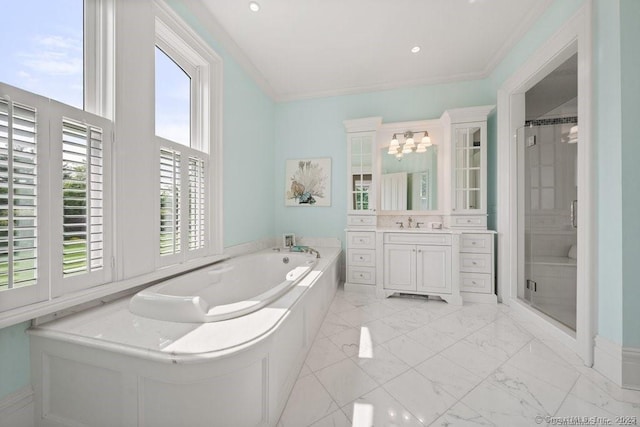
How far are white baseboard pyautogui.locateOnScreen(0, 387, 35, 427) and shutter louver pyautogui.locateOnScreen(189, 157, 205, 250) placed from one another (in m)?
1.07

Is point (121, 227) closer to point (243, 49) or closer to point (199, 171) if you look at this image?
point (199, 171)

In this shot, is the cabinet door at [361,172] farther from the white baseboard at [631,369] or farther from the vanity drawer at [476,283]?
the white baseboard at [631,369]

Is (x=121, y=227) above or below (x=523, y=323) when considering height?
above

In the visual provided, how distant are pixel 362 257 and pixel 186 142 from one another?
7.35 feet

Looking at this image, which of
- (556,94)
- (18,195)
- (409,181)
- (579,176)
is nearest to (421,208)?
(409,181)

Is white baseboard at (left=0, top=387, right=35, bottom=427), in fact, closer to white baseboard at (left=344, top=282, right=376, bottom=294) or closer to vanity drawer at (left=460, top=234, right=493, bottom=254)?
→ white baseboard at (left=344, top=282, right=376, bottom=294)

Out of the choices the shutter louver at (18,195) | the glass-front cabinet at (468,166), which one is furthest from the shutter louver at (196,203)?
the glass-front cabinet at (468,166)

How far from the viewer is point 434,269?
103 inches

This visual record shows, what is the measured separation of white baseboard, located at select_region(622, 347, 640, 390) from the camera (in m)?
1.30

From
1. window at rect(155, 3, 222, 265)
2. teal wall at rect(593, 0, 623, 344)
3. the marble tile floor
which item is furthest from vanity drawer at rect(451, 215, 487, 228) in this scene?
window at rect(155, 3, 222, 265)

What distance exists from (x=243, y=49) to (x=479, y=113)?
2751 millimetres

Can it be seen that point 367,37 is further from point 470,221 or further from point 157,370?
point 157,370

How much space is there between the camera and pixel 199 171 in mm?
2025

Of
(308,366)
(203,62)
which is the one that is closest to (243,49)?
(203,62)
